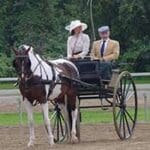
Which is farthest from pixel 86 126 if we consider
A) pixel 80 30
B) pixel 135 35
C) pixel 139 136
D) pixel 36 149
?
pixel 135 35

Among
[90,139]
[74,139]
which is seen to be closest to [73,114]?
[74,139]

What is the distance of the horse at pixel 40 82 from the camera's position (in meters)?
13.3

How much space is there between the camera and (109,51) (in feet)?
48.8

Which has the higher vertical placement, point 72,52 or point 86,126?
point 72,52

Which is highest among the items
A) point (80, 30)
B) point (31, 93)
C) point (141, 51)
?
point (80, 30)

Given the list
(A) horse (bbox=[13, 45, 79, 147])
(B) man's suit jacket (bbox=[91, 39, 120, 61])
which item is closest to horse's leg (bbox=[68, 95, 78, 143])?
(A) horse (bbox=[13, 45, 79, 147])

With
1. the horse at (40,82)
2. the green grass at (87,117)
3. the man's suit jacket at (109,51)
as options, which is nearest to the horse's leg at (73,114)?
the horse at (40,82)

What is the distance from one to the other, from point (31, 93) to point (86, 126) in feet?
16.9

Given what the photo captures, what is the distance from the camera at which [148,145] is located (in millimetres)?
12914

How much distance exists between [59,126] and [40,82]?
2.30 metres

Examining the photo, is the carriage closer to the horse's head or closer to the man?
the man

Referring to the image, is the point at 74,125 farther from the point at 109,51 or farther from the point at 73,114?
the point at 109,51

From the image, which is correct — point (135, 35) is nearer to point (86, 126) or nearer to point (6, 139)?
point (86, 126)

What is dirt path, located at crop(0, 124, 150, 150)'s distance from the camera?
13.2 meters
